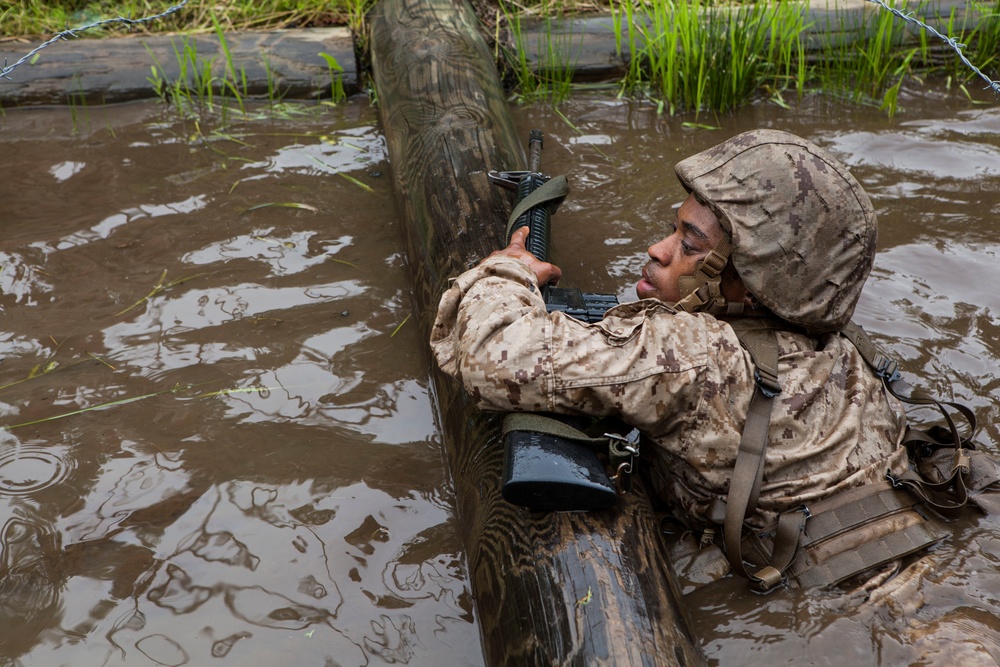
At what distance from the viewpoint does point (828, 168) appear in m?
2.43

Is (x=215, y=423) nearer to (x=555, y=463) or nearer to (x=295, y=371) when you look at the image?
(x=295, y=371)

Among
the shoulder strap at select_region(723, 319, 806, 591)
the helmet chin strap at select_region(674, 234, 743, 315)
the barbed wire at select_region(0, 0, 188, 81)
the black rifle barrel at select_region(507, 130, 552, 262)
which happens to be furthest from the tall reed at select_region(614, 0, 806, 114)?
the shoulder strap at select_region(723, 319, 806, 591)

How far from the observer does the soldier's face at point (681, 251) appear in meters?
2.54

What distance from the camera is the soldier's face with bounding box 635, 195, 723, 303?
2.54m

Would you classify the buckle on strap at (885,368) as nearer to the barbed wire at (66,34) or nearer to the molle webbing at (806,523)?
the molle webbing at (806,523)

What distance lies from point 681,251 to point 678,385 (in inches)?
19.1

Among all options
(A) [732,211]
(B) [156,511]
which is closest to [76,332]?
(B) [156,511]

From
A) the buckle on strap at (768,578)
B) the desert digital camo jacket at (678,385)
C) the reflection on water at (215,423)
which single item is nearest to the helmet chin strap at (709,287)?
the desert digital camo jacket at (678,385)

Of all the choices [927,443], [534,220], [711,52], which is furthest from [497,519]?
[711,52]

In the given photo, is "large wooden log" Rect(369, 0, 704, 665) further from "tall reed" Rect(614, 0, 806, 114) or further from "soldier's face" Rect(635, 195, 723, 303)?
"tall reed" Rect(614, 0, 806, 114)

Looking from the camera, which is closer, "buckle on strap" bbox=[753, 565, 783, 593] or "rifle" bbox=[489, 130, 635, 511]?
"rifle" bbox=[489, 130, 635, 511]

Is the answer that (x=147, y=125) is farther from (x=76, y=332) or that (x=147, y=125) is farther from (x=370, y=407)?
(x=370, y=407)

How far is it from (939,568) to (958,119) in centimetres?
378

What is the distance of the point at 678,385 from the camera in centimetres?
230
